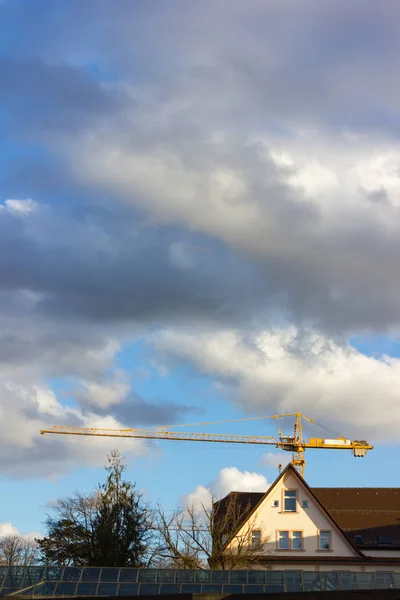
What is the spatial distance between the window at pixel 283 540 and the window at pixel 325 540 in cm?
300

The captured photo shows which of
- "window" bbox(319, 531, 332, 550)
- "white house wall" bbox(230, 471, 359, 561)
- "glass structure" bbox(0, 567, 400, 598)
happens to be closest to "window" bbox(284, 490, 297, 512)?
"white house wall" bbox(230, 471, 359, 561)

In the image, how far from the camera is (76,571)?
157ft

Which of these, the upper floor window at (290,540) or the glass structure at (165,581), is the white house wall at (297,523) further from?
the glass structure at (165,581)

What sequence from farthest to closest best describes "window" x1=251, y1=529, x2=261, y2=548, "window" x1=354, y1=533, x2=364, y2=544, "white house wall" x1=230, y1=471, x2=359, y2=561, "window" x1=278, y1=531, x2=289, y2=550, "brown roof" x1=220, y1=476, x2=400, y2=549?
"brown roof" x1=220, y1=476, x2=400, y2=549, "window" x1=354, y1=533, x2=364, y2=544, "window" x1=278, y1=531, x2=289, y2=550, "white house wall" x1=230, y1=471, x2=359, y2=561, "window" x1=251, y1=529, x2=261, y2=548

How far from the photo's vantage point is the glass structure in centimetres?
4678

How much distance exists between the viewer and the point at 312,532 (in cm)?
7131

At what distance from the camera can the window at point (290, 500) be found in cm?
7275

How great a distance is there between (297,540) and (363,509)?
834 centimetres

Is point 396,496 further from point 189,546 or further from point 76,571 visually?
point 76,571

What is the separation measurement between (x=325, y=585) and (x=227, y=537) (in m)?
20.9

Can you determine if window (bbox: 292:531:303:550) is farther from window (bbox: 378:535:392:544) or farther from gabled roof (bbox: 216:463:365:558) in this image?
window (bbox: 378:535:392:544)

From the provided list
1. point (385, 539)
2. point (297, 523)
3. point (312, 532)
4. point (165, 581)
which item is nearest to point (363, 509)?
point (385, 539)

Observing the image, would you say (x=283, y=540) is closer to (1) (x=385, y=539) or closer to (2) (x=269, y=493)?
(2) (x=269, y=493)

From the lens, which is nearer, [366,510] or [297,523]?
[297,523]
